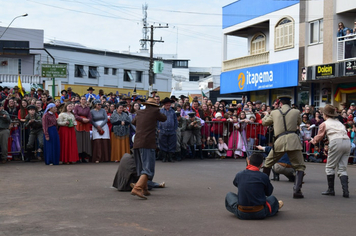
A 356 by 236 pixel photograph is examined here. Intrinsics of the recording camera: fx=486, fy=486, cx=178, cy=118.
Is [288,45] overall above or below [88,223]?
above

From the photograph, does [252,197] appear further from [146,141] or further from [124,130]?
[124,130]

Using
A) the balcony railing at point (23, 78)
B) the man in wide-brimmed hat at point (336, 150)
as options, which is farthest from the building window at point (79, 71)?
the man in wide-brimmed hat at point (336, 150)

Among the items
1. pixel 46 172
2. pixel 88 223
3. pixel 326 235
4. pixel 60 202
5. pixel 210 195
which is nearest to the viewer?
pixel 326 235

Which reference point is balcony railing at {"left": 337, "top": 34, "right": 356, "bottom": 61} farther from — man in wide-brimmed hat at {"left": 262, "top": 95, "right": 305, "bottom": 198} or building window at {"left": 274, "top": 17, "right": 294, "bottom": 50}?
man in wide-brimmed hat at {"left": 262, "top": 95, "right": 305, "bottom": 198}

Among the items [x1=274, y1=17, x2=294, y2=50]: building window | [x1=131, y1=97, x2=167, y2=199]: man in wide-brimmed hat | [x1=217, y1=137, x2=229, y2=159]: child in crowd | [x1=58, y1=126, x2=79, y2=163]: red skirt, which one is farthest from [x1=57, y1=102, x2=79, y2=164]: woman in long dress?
[x1=274, y1=17, x2=294, y2=50]: building window

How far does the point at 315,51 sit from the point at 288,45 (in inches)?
96.9

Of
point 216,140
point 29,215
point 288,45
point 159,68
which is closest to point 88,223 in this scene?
point 29,215

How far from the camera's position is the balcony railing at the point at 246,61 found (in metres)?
31.8

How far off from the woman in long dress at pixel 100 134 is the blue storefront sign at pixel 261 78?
14.9 meters

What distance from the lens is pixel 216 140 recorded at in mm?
18516

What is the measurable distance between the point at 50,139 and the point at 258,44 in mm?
21902

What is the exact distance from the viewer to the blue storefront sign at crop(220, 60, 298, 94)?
28617mm

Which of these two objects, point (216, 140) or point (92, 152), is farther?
point (216, 140)

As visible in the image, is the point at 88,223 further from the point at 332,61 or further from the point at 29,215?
the point at 332,61
